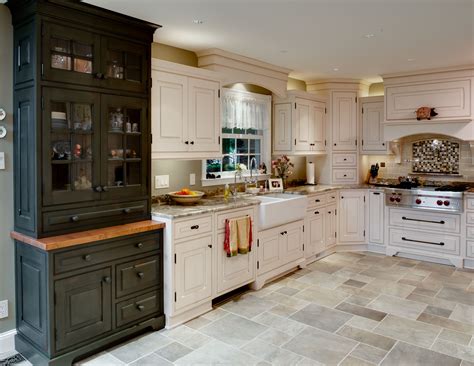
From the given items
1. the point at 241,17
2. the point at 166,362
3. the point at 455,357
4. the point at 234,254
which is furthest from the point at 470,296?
the point at 241,17

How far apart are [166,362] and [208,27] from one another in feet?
8.84

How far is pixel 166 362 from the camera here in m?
2.89

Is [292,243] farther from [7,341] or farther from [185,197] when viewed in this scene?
[7,341]

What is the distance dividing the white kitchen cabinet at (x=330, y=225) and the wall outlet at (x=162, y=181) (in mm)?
2526

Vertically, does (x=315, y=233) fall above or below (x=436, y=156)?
below

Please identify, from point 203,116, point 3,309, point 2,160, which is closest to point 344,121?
point 203,116

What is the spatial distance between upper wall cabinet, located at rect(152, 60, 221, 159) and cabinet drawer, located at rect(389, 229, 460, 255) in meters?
3.07

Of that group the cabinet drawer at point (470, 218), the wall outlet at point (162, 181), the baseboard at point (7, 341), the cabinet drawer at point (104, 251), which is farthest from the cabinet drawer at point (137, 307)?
the cabinet drawer at point (470, 218)

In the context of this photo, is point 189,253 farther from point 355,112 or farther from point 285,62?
point 355,112

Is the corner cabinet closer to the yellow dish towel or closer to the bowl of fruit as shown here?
the bowl of fruit

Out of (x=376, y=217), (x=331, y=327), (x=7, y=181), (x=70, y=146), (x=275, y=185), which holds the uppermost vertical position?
(x=70, y=146)

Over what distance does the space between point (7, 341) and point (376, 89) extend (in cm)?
578

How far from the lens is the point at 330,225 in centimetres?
578

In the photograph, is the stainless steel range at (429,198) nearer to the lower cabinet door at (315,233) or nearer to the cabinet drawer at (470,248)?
the cabinet drawer at (470,248)
